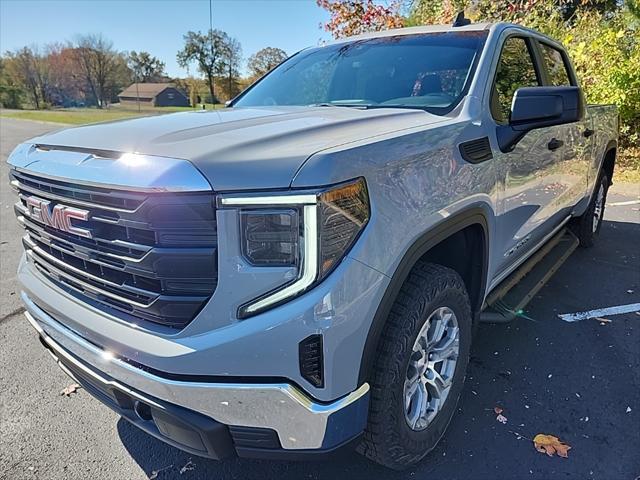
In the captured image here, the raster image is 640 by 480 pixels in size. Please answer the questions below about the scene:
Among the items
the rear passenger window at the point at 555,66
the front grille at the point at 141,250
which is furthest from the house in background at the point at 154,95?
the front grille at the point at 141,250

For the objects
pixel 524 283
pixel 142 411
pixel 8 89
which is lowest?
pixel 8 89

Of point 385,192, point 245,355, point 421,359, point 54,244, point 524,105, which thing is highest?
point 524,105

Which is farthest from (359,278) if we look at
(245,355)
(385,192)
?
(245,355)

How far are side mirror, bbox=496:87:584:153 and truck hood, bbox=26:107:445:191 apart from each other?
43 cm

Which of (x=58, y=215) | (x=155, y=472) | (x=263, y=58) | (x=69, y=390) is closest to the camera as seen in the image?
(x=58, y=215)

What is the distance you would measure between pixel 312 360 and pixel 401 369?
487 mm

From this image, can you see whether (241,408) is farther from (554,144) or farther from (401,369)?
(554,144)

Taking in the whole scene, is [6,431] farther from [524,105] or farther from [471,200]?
[524,105]

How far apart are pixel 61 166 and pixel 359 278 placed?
46.9 inches

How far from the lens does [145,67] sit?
3391 inches

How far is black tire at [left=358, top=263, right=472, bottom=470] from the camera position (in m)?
1.79

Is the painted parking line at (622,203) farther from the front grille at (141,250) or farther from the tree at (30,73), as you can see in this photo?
the tree at (30,73)

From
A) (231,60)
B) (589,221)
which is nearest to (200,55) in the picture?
(231,60)

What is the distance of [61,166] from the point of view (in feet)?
5.84
